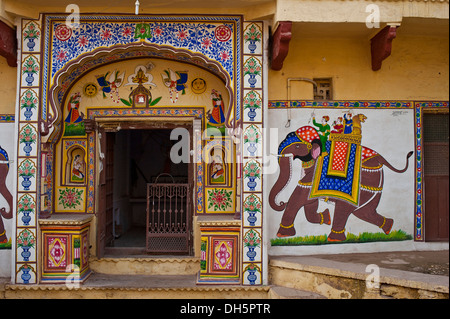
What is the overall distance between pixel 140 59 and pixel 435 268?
4.93m

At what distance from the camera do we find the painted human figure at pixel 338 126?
227 inches

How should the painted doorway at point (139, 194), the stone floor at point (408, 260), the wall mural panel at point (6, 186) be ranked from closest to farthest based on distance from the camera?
1. the stone floor at point (408, 260)
2. the wall mural panel at point (6, 186)
3. the painted doorway at point (139, 194)

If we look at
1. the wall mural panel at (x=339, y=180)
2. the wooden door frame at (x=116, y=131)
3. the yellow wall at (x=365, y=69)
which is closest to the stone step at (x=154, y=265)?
the wooden door frame at (x=116, y=131)

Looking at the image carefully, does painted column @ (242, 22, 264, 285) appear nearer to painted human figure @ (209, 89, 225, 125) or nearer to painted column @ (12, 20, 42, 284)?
painted human figure @ (209, 89, 225, 125)

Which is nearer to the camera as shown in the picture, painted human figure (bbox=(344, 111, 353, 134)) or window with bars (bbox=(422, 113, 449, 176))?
painted human figure (bbox=(344, 111, 353, 134))

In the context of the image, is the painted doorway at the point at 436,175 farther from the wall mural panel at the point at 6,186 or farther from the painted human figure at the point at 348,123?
the wall mural panel at the point at 6,186

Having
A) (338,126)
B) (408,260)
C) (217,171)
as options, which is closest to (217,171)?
(217,171)

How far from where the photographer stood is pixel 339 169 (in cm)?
574

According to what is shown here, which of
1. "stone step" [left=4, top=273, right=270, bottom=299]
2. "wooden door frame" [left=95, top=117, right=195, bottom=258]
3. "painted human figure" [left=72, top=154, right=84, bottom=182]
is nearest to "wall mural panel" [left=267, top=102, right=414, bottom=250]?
Result: "stone step" [left=4, top=273, right=270, bottom=299]

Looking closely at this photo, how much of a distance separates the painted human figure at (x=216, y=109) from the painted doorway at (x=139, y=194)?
Answer: 73cm

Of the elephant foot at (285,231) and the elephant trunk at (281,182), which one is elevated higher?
the elephant trunk at (281,182)

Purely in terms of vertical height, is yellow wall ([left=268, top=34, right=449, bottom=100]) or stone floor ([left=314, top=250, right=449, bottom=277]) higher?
yellow wall ([left=268, top=34, right=449, bottom=100])

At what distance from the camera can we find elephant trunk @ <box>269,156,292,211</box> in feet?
18.7

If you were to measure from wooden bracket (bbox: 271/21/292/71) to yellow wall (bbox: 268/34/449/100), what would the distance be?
37cm
